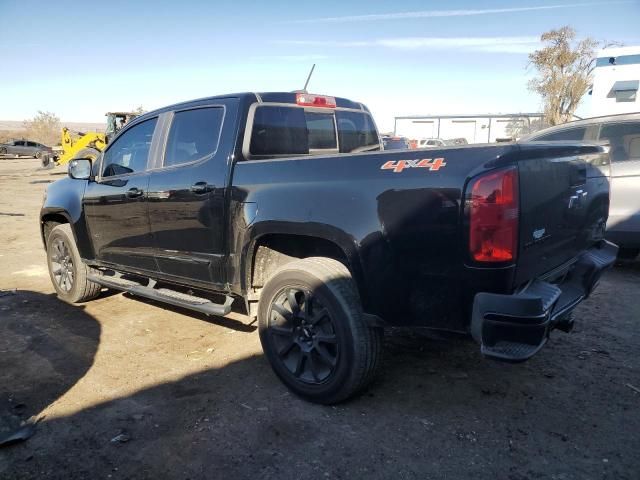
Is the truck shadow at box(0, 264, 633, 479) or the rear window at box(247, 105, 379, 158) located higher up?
the rear window at box(247, 105, 379, 158)

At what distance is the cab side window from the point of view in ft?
Answer: 18.7

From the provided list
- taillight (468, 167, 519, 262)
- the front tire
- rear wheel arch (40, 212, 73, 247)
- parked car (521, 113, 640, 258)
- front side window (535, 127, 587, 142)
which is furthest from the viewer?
front side window (535, 127, 587, 142)

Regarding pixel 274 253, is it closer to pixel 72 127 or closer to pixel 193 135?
pixel 193 135

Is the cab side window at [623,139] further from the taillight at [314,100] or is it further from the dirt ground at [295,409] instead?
the taillight at [314,100]

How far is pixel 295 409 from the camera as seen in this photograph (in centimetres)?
310

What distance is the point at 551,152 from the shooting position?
272 cm

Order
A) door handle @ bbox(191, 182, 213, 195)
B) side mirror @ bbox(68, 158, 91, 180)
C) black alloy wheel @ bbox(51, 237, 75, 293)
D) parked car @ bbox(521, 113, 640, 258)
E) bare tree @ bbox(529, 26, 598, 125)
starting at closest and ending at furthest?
door handle @ bbox(191, 182, 213, 195) → side mirror @ bbox(68, 158, 91, 180) → black alloy wheel @ bbox(51, 237, 75, 293) → parked car @ bbox(521, 113, 640, 258) → bare tree @ bbox(529, 26, 598, 125)

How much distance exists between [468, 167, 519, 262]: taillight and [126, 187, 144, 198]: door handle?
9.34ft

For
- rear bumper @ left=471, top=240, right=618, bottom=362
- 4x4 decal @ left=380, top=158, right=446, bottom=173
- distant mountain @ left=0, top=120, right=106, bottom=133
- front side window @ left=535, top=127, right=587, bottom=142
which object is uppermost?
distant mountain @ left=0, top=120, right=106, bottom=133

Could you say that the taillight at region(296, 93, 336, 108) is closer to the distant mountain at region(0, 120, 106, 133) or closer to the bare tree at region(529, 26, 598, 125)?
the bare tree at region(529, 26, 598, 125)

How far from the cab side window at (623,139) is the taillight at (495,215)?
4334 millimetres

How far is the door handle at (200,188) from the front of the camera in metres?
3.54

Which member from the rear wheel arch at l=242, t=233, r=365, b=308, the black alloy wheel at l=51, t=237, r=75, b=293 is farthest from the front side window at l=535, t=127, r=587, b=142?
the black alloy wheel at l=51, t=237, r=75, b=293

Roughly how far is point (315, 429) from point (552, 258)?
1.67 metres
